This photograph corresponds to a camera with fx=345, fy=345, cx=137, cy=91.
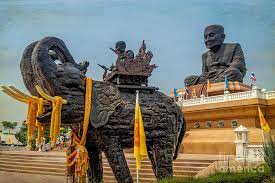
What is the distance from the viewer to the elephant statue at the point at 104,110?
645 centimetres

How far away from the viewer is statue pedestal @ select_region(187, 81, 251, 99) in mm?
23531

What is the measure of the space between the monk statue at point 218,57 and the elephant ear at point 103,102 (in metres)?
20.2

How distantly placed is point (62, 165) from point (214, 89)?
12466 mm

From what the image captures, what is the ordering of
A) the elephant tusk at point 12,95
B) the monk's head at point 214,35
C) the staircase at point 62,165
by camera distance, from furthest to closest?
the monk's head at point 214,35
the staircase at point 62,165
the elephant tusk at point 12,95

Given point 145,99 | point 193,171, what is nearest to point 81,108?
point 145,99

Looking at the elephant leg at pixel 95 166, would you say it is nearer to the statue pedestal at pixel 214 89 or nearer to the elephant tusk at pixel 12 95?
the elephant tusk at pixel 12 95

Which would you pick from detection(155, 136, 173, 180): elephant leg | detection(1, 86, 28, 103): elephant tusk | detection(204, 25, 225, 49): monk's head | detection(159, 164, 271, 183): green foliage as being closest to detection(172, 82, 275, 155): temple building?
detection(204, 25, 225, 49): monk's head

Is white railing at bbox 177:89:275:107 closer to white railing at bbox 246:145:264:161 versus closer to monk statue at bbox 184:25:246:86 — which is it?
monk statue at bbox 184:25:246:86

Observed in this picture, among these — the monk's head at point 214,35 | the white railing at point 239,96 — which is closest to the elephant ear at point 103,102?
the white railing at point 239,96

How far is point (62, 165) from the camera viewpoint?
1667 cm

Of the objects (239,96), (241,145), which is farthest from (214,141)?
(241,145)

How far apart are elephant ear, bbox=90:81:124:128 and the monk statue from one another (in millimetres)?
20238

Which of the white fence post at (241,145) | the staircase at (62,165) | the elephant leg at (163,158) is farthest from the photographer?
the white fence post at (241,145)

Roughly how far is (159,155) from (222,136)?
1279cm
